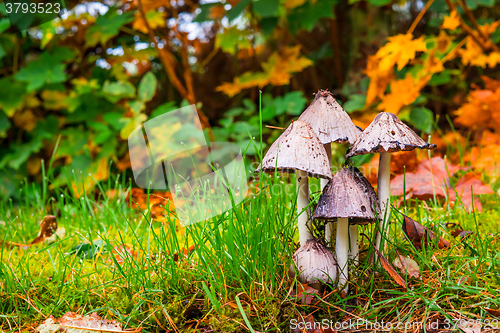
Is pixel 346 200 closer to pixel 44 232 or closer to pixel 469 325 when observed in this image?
pixel 469 325

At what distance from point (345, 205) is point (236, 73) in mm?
3524

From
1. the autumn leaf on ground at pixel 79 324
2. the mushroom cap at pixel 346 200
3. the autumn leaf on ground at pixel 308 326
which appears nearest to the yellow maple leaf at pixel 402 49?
the mushroom cap at pixel 346 200

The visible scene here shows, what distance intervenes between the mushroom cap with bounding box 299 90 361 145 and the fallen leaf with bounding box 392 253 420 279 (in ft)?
1.67

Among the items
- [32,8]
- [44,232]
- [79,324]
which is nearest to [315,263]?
[79,324]

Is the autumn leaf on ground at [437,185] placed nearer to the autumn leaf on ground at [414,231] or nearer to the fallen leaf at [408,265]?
the autumn leaf on ground at [414,231]

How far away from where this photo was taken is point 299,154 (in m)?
1.19

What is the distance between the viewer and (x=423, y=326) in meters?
1.18

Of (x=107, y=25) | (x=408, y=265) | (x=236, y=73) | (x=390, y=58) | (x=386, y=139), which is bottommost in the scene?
(x=408, y=265)

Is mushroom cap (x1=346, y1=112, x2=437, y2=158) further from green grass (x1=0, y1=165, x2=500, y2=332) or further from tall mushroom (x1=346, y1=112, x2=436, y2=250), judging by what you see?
green grass (x1=0, y1=165, x2=500, y2=332)

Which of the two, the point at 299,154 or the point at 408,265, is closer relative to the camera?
the point at 299,154

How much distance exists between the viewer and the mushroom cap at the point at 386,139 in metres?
1.18

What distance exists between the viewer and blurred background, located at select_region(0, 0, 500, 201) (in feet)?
A: 10.1

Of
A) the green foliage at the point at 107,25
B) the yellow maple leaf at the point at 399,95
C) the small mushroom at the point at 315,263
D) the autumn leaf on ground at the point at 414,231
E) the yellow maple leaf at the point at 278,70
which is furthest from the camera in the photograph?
the yellow maple leaf at the point at 278,70

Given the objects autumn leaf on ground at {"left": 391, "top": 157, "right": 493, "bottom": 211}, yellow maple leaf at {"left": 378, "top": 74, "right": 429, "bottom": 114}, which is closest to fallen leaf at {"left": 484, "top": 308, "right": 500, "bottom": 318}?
autumn leaf on ground at {"left": 391, "top": 157, "right": 493, "bottom": 211}
